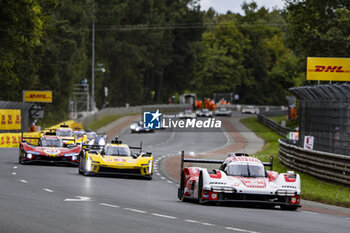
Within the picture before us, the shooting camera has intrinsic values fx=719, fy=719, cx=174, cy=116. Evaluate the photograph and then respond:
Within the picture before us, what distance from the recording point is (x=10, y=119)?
164ft

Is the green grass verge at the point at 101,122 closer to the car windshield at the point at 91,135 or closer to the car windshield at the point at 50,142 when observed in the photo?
the car windshield at the point at 91,135

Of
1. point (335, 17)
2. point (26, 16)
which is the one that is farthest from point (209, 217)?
point (335, 17)

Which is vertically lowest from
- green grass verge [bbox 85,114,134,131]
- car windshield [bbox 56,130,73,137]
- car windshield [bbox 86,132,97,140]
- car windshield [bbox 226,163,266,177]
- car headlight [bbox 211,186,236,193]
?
green grass verge [bbox 85,114,134,131]

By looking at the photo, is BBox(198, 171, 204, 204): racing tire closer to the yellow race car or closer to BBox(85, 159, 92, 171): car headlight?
the yellow race car

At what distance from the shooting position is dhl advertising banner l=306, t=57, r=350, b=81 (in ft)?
162

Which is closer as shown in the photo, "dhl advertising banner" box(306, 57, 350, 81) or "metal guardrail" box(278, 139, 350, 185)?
"metal guardrail" box(278, 139, 350, 185)

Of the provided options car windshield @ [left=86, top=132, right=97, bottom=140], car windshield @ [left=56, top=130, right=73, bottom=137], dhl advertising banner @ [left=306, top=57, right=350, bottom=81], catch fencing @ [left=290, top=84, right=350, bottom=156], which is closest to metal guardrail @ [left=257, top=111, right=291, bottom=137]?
dhl advertising banner @ [left=306, top=57, right=350, bottom=81]

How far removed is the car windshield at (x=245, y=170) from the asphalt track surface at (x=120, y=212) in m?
0.89

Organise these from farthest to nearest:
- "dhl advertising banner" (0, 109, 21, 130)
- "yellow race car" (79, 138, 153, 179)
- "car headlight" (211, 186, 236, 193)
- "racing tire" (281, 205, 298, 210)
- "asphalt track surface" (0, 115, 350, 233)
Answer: "dhl advertising banner" (0, 109, 21, 130), "yellow race car" (79, 138, 153, 179), "racing tire" (281, 205, 298, 210), "car headlight" (211, 186, 236, 193), "asphalt track surface" (0, 115, 350, 233)

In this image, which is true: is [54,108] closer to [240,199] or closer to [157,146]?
[157,146]

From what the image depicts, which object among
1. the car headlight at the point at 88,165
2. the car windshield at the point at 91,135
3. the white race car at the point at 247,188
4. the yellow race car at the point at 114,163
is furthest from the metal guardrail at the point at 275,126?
the white race car at the point at 247,188

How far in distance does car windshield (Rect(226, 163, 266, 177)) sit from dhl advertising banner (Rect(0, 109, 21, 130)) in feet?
112

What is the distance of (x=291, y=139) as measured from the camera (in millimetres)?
36250

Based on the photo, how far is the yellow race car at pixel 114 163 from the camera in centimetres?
2330
